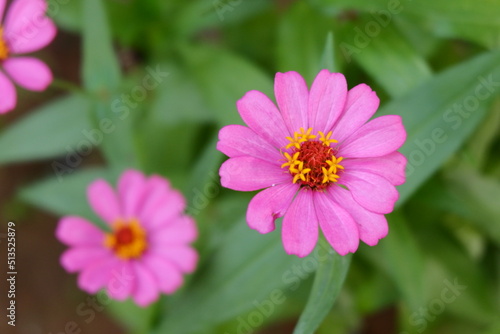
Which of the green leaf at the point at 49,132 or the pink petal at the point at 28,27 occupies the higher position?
the pink petal at the point at 28,27

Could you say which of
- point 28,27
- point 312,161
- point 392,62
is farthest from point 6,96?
point 392,62

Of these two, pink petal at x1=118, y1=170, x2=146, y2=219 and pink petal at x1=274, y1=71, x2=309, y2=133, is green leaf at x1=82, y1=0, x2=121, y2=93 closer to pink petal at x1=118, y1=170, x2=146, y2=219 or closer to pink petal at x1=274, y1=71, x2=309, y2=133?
pink petal at x1=118, y1=170, x2=146, y2=219

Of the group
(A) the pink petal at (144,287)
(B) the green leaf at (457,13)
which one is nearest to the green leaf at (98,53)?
(A) the pink petal at (144,287)

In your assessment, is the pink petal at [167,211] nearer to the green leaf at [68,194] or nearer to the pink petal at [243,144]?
the green leaf at [68,194]

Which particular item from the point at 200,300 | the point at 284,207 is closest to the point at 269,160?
the point at 284,207

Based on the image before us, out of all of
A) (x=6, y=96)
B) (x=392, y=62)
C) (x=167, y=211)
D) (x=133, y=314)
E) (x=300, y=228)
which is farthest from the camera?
(x=133, y=314)

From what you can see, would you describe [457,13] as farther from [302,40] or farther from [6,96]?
[6,96]
